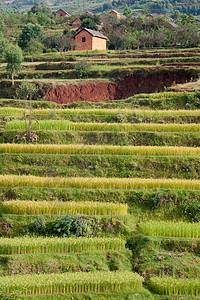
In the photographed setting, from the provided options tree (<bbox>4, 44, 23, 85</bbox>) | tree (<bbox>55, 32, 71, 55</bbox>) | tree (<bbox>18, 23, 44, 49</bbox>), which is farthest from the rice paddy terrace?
Result: tree (<bbox>18, 23, 44, 49</bbox>)

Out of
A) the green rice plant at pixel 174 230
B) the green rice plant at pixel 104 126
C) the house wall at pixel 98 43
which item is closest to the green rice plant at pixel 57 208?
the green rice plant at pixel 174 230

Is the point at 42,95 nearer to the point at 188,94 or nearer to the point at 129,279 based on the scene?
the point at 188,94

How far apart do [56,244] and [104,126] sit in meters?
9.37

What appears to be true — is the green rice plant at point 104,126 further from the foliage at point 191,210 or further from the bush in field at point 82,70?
the bush in field at point 82,70

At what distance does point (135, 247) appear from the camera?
401 inches

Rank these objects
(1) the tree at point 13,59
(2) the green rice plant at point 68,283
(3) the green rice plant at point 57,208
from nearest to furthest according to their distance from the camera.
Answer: (2) the green rice plant at point 68,283 → (3) the green rice plant at point 57,208 → (1) the tree at point 13,59

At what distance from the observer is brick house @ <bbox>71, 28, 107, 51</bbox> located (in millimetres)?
49319

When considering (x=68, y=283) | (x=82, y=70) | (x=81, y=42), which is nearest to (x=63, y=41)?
(x=81, y=42)

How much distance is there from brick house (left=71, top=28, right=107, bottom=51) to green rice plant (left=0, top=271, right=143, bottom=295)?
4520 centimetres

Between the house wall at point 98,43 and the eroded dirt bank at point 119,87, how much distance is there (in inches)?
862

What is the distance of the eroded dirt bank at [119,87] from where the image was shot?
28.0 m

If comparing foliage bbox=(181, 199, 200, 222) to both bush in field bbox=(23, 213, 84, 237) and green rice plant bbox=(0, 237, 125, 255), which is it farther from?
bush in field bbox=(23, 213, 84, 237)

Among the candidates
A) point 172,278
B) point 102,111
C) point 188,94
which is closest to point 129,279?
point 172,278

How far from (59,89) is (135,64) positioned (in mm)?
11100
